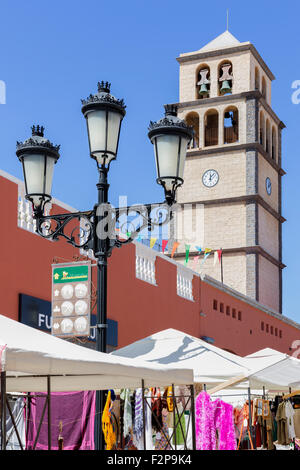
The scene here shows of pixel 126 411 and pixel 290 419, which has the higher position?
pixel 126 411

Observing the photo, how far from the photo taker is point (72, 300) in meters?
9.62

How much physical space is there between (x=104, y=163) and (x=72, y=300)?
8.52 feet

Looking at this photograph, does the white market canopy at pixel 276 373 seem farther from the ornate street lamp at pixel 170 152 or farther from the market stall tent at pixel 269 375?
the ornate street lamp at pixel 170 152

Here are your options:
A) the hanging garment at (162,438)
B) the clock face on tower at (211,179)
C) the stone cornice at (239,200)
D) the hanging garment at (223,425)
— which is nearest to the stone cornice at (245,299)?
the stone cornice at (239,200)

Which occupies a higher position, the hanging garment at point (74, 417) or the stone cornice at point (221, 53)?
the stone cornice at point (221, 53)

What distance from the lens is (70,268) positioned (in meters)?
9.68

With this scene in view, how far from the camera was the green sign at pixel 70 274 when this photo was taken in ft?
31.2

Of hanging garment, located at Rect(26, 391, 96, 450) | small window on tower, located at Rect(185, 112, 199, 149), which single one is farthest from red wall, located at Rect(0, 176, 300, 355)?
small window on tower, located at Rect(185, 112, 199, 149)

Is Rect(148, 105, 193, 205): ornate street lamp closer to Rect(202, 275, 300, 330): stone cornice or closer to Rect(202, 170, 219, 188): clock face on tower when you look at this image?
Rect(202, 275, 300, 330): stone cornice

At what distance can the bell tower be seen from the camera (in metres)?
35.8

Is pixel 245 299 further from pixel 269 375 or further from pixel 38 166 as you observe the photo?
pixel 38 166

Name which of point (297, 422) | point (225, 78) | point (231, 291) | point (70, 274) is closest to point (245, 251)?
point (225, 78)
